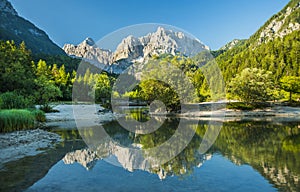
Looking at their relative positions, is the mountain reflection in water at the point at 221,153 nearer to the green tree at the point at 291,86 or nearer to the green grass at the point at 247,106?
the green grass at the point at 247,106

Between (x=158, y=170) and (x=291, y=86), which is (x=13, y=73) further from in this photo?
(x=291, y=86)

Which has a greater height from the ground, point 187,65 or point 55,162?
point 187,65

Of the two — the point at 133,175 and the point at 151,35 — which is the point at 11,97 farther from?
the point at 133,175

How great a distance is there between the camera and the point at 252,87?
40.6 m

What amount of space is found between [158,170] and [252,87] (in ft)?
116

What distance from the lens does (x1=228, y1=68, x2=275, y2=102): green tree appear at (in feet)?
134

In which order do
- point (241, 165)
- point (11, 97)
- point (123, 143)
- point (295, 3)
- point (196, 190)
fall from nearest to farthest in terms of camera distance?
point (196, 190)
point (241, 165)
point (123, 143)
point (11, 97)
point (295, 3)

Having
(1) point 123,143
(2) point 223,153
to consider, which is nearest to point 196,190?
(2) point 223,153

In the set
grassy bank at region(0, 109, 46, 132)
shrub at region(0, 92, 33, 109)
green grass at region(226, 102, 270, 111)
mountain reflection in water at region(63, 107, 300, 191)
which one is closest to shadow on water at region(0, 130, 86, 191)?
mountain reflection in water at region(63, 107, 300, 191)

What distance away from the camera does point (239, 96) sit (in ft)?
140

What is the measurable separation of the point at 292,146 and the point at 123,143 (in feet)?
30.2

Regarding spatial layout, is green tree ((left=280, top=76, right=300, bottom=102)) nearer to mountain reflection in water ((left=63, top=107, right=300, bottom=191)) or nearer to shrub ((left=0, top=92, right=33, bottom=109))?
mountain reflection in water ((left=63, top=107, right=300, bottom=191))

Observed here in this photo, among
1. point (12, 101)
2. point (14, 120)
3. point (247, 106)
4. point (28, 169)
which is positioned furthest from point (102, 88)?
point (28, 169)

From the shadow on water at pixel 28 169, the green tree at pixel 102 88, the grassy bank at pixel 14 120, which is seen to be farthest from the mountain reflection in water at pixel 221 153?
the green tree at pixel 102 88
